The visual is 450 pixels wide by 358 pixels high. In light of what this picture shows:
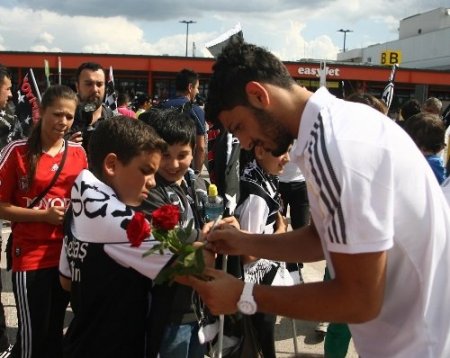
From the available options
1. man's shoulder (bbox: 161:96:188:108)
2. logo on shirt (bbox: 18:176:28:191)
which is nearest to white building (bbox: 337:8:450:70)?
man's shoulder (bbox: 161:96:188:108)

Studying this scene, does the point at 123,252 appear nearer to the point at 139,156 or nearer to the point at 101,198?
the point at 101,198

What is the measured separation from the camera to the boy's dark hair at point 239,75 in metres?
1.78

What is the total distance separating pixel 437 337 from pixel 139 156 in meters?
1.34

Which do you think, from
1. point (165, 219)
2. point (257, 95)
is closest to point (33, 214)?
point (165, 219)

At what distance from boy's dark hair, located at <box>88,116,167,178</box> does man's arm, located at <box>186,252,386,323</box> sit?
827 mm

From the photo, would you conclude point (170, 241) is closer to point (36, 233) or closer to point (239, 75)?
point (239, 75)

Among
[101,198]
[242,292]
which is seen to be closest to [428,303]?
[242,292]

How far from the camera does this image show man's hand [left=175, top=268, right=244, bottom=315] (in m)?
1.71

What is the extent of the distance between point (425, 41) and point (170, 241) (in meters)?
61.2

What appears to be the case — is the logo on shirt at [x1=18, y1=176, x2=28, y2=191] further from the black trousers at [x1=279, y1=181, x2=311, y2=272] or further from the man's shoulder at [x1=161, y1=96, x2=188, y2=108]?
the man's shoulder at [x1=161, y1=96, x2=188, y2=108]

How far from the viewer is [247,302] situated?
5.53 ft

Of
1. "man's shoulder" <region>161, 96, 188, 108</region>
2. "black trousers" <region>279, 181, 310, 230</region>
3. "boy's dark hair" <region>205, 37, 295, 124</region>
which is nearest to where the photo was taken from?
"boy's dark hair" <region>205, 37, 295, 124</region>

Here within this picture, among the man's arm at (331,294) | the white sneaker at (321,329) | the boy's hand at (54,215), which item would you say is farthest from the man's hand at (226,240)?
the white sneaker at (321,329)

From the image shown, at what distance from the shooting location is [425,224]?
5.19 ft
